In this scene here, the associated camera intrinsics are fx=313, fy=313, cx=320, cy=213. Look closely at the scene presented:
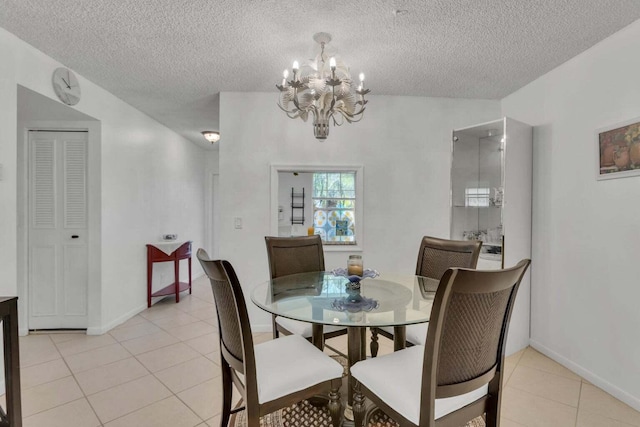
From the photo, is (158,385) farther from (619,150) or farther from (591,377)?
(619,150)

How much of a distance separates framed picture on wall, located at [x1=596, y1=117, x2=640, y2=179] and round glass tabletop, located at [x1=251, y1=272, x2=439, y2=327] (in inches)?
55.9

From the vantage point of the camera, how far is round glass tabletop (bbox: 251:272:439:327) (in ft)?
4.89

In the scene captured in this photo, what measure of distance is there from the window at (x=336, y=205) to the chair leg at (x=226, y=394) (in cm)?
195

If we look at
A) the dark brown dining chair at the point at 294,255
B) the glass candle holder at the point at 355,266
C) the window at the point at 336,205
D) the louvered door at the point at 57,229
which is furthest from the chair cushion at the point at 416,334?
the louvered door at the point at 57,229

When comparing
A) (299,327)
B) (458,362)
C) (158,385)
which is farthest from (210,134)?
(458,362)

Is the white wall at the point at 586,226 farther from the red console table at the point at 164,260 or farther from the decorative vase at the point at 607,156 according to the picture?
the red console table at the point at 164,260

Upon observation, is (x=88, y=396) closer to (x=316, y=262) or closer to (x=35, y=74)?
(x=316, y=262)

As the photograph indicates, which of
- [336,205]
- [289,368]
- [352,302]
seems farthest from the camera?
[336,205]

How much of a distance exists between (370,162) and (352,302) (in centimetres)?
193

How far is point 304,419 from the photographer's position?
1.88 metres

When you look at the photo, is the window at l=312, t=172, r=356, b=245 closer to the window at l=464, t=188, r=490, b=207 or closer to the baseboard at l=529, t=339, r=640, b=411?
the window at l=464, t=188, r=490, b=207

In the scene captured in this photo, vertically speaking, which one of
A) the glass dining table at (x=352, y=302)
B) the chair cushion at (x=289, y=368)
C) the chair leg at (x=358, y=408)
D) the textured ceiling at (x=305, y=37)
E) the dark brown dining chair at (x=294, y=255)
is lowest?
the chair leg at (x=358, y=408)

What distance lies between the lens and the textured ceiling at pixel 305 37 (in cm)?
184

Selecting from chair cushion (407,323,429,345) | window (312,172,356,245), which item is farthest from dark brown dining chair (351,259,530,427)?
window (312,172,356,245)
